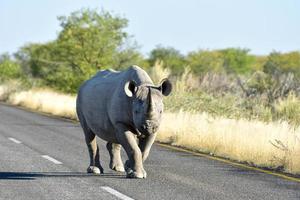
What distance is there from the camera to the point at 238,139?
16859mm

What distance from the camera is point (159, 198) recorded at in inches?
373

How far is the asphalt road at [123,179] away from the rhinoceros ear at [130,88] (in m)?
1.25

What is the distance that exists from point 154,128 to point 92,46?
1095 inches

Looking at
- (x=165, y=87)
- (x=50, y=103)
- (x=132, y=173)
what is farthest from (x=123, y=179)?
(x=50, y=103)

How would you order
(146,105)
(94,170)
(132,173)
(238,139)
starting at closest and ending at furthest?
(146,105)
(132,173)
(94,170)
(238,139)

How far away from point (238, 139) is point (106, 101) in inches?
230

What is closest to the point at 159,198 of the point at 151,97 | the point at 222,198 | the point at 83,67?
the point at 222,198

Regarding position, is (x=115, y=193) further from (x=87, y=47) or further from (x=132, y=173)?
(x=87, y=47)

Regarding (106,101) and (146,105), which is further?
(106,101)

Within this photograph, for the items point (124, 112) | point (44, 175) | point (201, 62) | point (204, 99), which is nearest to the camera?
point (124, 112)

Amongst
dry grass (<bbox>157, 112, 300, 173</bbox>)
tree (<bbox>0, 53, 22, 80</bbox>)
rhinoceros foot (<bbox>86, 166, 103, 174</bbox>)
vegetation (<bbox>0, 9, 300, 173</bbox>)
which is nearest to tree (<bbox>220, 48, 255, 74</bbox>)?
tree (<bbox>0, 53, 22, 80</bbox>)

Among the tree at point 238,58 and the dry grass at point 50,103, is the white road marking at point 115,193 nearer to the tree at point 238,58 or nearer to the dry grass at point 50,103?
the dry grass at point 50,103

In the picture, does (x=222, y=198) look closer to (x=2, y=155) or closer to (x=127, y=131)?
(x=127, y=131)

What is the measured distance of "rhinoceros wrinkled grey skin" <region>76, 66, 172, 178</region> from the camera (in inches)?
406
